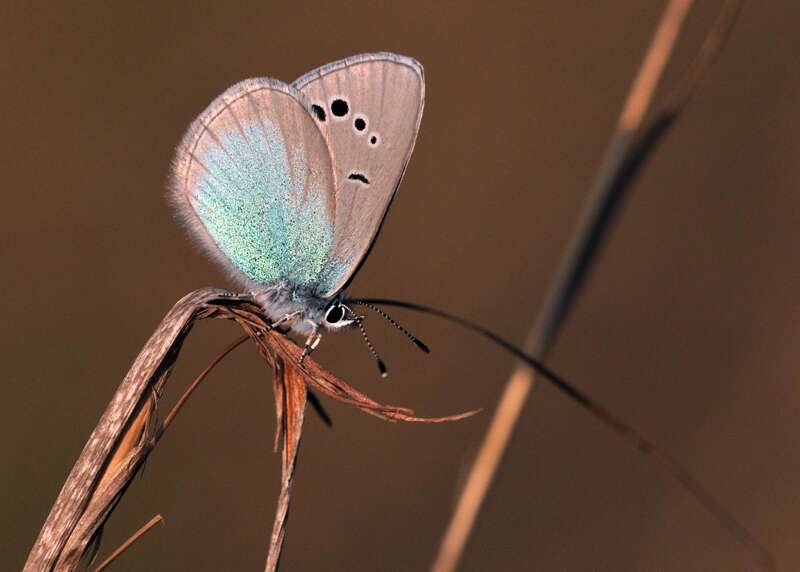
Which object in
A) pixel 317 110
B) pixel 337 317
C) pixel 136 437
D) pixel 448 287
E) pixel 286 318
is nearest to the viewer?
pixel 136 437

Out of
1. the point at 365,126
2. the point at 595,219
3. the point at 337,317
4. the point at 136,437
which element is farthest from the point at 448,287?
the point at 136,437

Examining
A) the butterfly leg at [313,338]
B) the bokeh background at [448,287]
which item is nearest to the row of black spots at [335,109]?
the butterfly leg at [313,338]

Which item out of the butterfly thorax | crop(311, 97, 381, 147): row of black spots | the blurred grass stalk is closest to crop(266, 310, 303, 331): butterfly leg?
the butterfly thorax

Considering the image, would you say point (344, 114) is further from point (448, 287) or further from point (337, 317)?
point (448, 287)

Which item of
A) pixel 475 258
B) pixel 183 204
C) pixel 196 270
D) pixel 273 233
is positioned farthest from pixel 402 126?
pixel 475 258

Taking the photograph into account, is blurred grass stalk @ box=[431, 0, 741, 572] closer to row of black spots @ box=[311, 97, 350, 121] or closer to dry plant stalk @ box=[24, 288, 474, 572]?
dry plant stalk @ box=[24, 288, 474, 572]

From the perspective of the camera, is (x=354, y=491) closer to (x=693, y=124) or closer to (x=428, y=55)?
(x=428, y=55)
